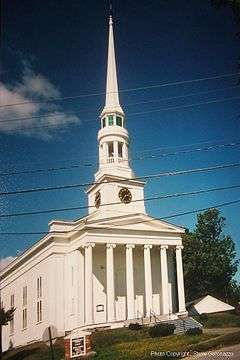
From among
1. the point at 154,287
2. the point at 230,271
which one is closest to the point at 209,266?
the point at 230,271

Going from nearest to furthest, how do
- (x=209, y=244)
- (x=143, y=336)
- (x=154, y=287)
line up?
(x=143, y=336)
(x=154, y=287)
(x=209, y=244)

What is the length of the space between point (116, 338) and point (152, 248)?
13175mm

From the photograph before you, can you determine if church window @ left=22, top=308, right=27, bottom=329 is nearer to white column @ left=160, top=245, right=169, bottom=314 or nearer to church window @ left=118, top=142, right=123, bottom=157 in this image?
white column @ left=160, top=245, right=169, bottom=314

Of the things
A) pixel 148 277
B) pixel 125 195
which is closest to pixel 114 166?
pixel 125 195

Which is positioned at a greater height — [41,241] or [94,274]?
[41,241]

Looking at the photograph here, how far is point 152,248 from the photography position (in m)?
43.4

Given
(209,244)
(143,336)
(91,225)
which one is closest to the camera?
(143,336)

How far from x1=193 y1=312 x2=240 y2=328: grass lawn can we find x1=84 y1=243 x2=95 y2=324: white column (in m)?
8.05

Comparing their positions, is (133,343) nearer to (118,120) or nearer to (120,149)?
(120,149)

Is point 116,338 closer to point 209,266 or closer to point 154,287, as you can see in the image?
point 154,287

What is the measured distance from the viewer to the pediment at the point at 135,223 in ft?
131

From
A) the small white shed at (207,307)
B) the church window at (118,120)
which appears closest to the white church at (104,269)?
the church window at (118,120)

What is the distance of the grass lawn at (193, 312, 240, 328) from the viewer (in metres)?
33.8

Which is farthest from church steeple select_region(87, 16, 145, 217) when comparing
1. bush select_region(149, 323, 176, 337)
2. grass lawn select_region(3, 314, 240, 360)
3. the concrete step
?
bush select_region(149, 323, 176, 337)
